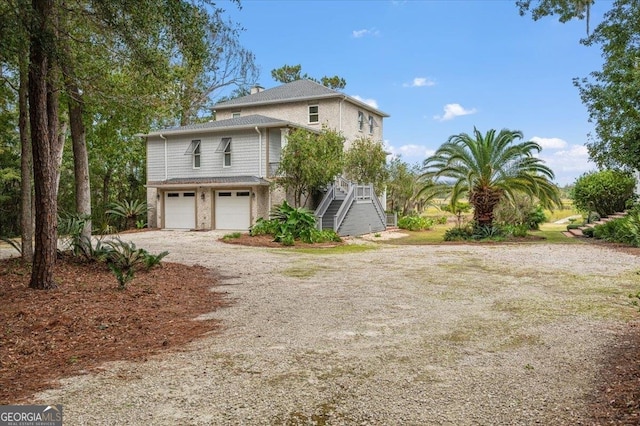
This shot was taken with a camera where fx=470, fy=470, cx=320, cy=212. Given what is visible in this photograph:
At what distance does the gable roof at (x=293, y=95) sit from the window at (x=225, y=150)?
4.58m

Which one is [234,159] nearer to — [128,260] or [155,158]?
[155,158]

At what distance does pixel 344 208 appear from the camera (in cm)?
2142

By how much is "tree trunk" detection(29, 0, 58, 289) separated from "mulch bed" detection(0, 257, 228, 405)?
0.50 metres

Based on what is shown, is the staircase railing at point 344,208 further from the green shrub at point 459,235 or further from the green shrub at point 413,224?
the green shrub at point 413,224

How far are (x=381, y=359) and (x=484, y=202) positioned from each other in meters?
15.5

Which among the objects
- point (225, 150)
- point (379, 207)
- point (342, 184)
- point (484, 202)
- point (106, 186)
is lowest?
point (379, 207)

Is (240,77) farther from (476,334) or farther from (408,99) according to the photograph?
(476,334)

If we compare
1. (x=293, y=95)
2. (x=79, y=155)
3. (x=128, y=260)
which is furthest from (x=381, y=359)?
(x=293, y=95)

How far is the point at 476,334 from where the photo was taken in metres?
5.60

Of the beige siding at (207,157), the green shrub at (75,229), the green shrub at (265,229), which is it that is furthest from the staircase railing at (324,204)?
the green shrub at (75,229)

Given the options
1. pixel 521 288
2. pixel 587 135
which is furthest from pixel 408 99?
pixel 521 288

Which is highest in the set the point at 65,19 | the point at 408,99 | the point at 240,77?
the point at 240,77

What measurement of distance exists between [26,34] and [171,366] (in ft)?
17.9

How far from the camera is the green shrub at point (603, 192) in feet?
67.9
